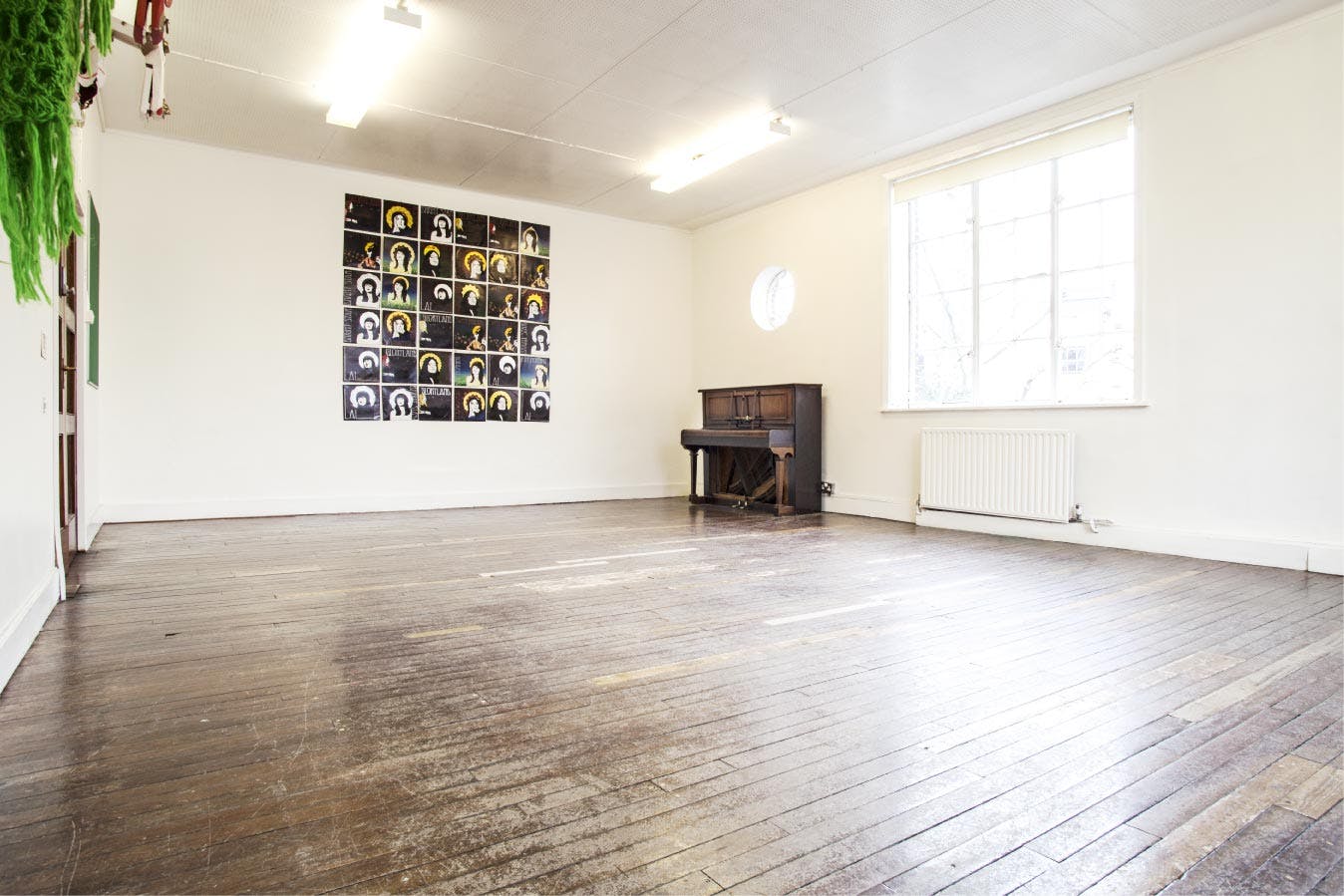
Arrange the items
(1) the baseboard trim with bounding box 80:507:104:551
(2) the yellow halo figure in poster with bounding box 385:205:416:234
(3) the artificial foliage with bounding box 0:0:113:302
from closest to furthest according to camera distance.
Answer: (3) the artificial foliage with bounding box 0:0:113:302, (1) the baseboard trim with bounding box 80:507:104:551, (2) the yellow halo figure in poster with bounding box 385:205:416:234

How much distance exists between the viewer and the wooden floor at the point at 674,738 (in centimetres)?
139

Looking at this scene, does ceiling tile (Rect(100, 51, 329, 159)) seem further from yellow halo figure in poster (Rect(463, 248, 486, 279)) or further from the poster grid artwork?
yellow halo figure in poster (Rect(463, 248, 486, 279))

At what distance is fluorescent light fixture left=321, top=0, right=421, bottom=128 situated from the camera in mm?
4309

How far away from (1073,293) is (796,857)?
17.3ft

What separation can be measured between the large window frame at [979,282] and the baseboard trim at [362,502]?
3.26m

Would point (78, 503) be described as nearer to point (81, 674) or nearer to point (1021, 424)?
point (81, 674)

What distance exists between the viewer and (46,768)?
5.66ft

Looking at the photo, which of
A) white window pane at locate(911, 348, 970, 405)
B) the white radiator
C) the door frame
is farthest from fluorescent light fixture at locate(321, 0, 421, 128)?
the white radiator

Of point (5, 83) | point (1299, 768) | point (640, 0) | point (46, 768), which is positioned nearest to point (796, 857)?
point (1299, 768)

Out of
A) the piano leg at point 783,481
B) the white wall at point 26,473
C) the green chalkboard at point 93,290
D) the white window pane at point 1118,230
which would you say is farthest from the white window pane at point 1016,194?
the green chalkboard at point 93,290

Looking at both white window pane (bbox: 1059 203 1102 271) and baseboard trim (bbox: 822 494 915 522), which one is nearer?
white window pane (bbox: 1059 203 1102 271)

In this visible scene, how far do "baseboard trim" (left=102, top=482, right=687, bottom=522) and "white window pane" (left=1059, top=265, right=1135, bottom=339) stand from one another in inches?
190

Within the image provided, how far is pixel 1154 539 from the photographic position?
499cm

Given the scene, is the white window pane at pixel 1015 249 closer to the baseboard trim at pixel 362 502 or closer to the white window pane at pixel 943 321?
the white window pane at pixel 943 321
